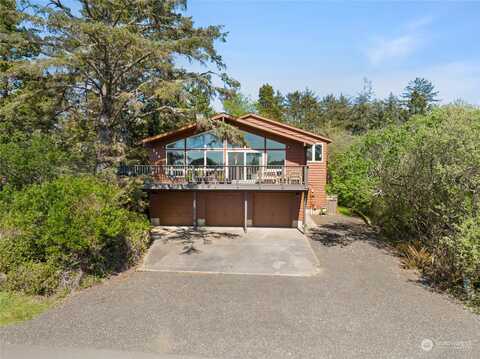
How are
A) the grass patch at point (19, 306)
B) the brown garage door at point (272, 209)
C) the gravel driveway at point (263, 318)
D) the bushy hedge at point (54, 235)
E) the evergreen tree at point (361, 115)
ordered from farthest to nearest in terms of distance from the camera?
the evergreen tree at point (361, 115), the brown garage door at point (272, 209), the bushy hedge at point (54, 235), the grass patch at point (19, 306), the gravel driveway at point (263, 318)

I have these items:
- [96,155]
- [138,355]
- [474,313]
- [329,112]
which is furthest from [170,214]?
[329,112]

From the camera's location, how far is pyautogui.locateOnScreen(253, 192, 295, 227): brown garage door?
44.7ft

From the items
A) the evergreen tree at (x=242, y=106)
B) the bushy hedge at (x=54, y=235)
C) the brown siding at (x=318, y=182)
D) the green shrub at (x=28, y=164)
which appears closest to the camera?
the bushy hedge at (x=54, y=235)

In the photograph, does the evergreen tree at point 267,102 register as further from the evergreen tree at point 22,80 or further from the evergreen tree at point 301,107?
the evergreen tree at point 22,80

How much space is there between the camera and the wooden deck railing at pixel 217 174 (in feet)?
41.3

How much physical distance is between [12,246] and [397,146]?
1238cm

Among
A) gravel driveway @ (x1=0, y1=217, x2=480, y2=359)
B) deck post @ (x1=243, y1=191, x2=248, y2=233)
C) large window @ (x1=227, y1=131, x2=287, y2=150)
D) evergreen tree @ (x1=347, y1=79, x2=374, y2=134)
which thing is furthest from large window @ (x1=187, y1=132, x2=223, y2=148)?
evergreen tree @ (x1=347, y1=79, x2=374, y2=134)

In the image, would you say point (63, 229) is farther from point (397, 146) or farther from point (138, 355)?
point (397, 146)

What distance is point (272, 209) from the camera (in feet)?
45.1

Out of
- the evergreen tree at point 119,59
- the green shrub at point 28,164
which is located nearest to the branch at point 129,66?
the evergreen tree at point 119,59

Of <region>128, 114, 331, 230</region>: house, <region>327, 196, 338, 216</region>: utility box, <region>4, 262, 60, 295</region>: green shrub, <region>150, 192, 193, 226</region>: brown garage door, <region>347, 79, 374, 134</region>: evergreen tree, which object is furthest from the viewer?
<region>347, 79, 374, 134</region>: evergreen tree

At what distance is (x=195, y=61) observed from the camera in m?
10.8

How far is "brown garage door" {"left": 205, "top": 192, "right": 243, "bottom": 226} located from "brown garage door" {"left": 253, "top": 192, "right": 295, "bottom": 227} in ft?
2.79

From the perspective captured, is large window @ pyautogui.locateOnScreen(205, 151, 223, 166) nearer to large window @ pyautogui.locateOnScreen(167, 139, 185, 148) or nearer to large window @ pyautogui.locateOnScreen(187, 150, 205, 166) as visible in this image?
large window @ pyautogui.locateOnScreen(187, 150, 205, 166)
